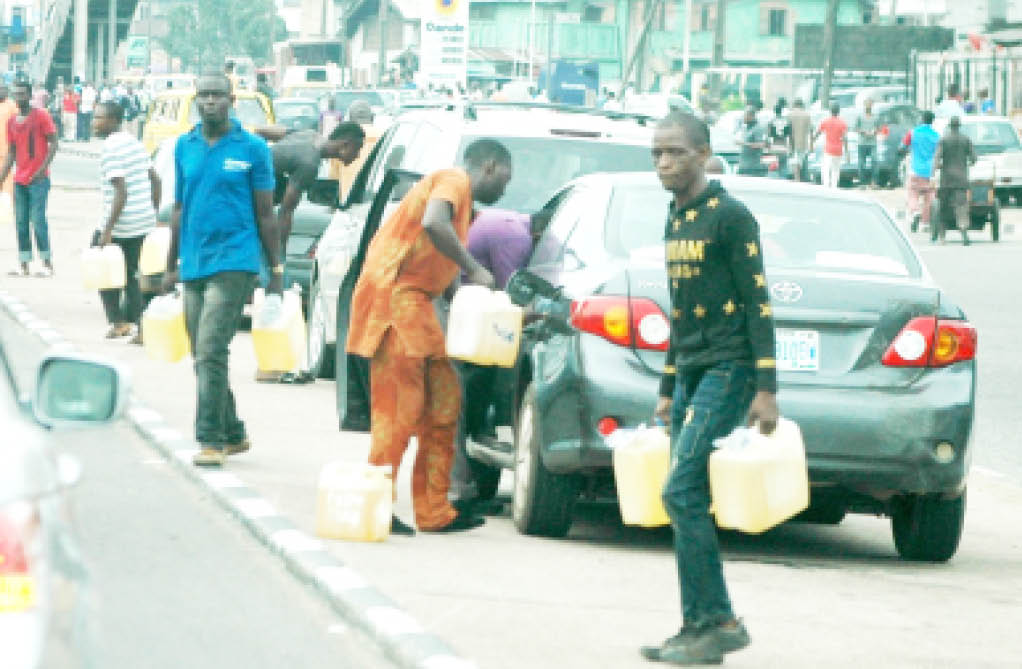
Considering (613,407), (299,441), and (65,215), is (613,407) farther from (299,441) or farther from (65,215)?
(65,215)

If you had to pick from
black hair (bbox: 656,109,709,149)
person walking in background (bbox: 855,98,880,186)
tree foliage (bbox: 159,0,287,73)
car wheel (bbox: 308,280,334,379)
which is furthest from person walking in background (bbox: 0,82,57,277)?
tree foliage (bbox: 159,0,287,73)

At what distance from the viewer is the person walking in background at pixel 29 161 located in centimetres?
2259

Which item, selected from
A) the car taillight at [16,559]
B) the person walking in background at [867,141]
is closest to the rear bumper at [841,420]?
the car taillight at [16,559]

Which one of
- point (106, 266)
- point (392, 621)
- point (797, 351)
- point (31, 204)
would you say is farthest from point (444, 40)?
point (392, 621)

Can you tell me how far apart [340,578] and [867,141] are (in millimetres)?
40949

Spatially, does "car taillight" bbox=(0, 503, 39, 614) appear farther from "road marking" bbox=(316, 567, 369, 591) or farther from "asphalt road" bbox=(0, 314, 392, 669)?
"road marking" bbox=(316, 567, 369, 591)

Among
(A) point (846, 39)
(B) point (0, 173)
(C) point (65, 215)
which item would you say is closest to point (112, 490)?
(B) point (0, 173)

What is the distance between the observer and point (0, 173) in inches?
925

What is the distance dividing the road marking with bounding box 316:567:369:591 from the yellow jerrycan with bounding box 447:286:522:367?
1.11m

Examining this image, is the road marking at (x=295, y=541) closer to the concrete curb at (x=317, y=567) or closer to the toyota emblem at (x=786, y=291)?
the concrete curb at (x=317, y=567)

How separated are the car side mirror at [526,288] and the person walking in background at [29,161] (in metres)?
12.9

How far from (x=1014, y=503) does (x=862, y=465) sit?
2937mm

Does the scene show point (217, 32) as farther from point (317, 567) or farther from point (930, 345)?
point (317, 567)

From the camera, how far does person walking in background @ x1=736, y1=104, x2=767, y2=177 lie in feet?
135
